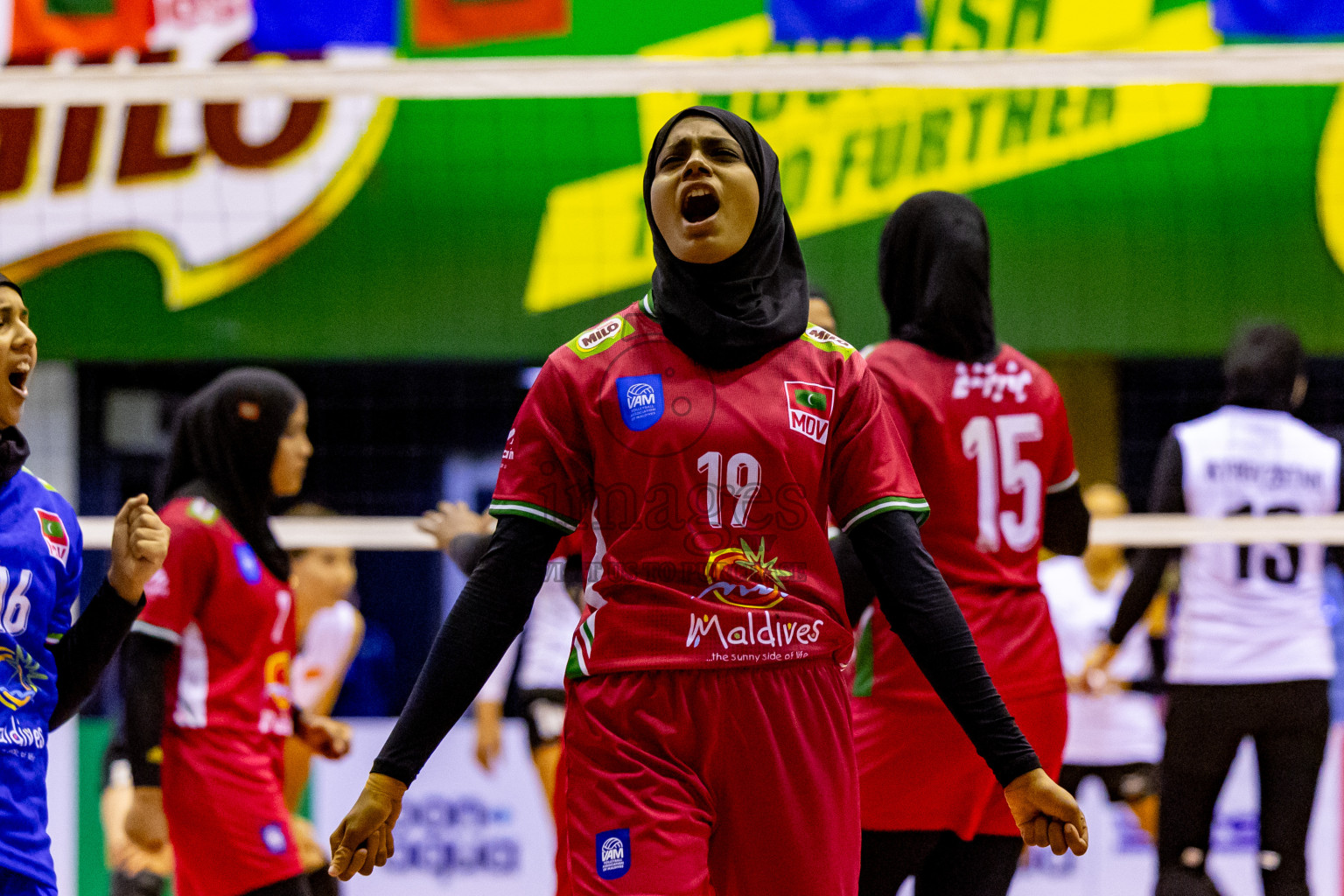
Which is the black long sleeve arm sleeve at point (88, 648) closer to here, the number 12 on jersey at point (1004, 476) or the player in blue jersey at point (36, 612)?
the player in blue jersey at point (36, 612)

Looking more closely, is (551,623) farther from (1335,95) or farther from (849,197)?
(1335,95)

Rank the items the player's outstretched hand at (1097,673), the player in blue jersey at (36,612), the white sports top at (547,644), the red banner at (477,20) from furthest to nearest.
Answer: the red banner at (477,20), the white sports top at (547,644), the player's outstretched hand at (1097,673), the player in blue jersey at (36,612)

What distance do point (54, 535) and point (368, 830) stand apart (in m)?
0.90

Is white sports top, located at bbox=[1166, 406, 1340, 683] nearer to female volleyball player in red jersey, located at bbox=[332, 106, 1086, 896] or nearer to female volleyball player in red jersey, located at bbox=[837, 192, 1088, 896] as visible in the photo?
female volleyball player in red jersey, located at bbox=[837, 192, 1088, 896]

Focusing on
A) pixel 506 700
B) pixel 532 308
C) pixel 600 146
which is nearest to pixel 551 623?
pixel 506 700

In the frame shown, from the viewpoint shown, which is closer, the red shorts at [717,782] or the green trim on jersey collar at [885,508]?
the red shorts at [717,782]

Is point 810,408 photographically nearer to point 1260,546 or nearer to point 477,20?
point 1260,546

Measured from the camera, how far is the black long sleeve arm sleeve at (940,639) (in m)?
2.37

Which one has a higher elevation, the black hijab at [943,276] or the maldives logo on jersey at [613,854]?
the black hijab at [943,276]

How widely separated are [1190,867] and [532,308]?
14.5 ft

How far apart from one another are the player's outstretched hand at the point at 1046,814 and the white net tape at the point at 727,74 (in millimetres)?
2992

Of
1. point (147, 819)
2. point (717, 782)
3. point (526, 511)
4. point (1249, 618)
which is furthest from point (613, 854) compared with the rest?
point (1249, 618)

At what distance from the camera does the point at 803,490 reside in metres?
2.45

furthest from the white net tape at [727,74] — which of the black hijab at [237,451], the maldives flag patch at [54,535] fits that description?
the maldives flag patch at [54,535]
